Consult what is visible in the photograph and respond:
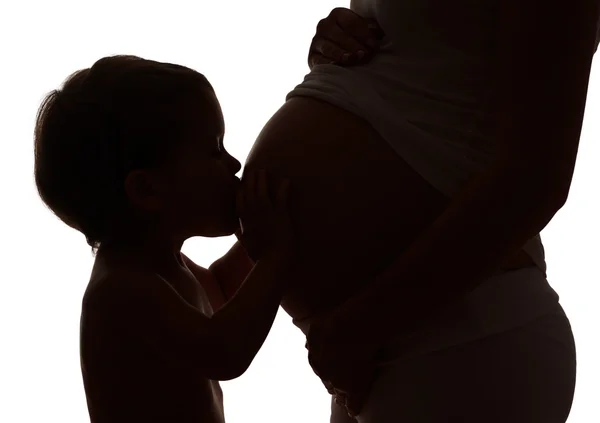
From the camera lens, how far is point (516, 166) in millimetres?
891

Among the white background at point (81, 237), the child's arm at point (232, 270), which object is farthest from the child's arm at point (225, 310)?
the white background at point (81, 237)

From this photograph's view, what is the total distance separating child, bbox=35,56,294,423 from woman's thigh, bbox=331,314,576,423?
0.18 meters

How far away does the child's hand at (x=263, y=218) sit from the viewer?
99cm

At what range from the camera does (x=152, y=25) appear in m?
1.98

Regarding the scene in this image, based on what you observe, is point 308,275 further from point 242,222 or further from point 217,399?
point 217,399

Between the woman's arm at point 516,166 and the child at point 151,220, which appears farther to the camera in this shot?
the child at point 151,220

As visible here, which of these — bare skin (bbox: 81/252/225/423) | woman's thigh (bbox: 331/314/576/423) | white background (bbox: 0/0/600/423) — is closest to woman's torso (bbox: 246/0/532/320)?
woman's thigh (bbox: 331/314/576/423)

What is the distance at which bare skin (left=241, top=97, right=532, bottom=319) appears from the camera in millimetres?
958

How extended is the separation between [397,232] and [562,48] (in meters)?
0.27

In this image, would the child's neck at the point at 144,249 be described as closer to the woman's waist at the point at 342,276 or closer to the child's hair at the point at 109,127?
the child's hair at the point at 109,127

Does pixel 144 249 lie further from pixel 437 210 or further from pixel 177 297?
pixel 437 210

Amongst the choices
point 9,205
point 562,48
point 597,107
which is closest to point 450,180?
point 562,48

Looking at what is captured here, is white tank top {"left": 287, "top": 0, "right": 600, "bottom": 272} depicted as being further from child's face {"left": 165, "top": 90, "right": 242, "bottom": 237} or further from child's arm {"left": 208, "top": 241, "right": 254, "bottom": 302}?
child's arm {"left": 208, "top": 241, "right": 254, "bottom": 302}

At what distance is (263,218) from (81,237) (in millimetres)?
1247
